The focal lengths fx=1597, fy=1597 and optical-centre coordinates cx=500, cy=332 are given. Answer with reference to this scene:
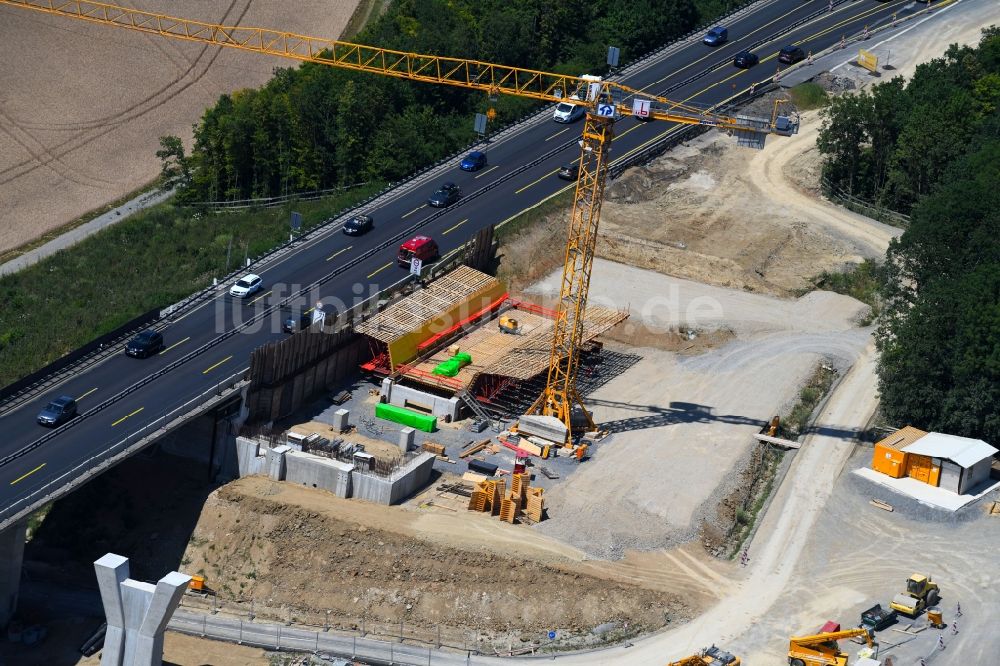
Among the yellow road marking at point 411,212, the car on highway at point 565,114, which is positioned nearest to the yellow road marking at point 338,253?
the yellow road marking at point 411,212

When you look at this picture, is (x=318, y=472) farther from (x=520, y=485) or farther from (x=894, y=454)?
(x=894, y=454)

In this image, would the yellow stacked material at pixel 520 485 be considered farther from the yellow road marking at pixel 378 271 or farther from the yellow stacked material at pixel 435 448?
the yellow road marking at pixel 378 271

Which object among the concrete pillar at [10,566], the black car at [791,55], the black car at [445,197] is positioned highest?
the black car at [791,55]

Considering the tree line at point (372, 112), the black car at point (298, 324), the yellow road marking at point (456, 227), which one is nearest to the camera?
the black car at point (298, 324)

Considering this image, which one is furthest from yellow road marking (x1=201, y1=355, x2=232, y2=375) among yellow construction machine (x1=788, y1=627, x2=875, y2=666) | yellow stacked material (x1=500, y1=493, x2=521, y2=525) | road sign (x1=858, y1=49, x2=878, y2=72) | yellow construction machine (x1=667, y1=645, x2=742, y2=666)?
road sign (x1=858, y1=49, x2=878, y2=72)

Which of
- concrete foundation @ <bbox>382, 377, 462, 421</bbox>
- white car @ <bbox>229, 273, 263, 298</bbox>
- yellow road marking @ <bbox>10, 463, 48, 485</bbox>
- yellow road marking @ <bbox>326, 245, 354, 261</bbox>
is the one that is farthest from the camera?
yellow road marking @ <bbox>326, 245, 354, 261</bbox>

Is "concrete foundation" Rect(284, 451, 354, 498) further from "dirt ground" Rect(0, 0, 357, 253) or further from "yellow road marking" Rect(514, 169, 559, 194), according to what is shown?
"dirt ground" Rect(0, 0, 357, 253)
